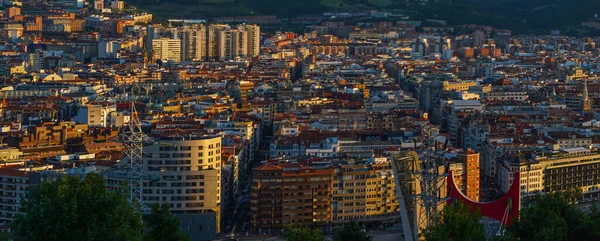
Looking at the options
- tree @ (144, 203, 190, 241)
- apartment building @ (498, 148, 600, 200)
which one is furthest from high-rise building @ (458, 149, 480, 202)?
tree @ (144, 203, 190, 241)

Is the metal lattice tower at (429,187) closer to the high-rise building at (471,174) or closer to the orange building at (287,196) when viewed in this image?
the orange building at (287,196)

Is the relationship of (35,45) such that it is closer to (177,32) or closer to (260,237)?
(177,32)

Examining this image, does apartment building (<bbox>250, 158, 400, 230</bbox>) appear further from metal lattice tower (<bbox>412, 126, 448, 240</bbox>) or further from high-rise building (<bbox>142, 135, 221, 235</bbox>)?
metal lattice tower (<bbox>412, 126, 448, 240</bbox>)

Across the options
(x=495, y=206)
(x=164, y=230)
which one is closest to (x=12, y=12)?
(x=495, y=206)

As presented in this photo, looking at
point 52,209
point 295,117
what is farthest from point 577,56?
point 52,209

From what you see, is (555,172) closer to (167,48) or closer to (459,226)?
(459,226)

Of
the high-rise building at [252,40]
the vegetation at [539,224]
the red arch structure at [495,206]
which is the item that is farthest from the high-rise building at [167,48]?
the vegetation at [539,224]
